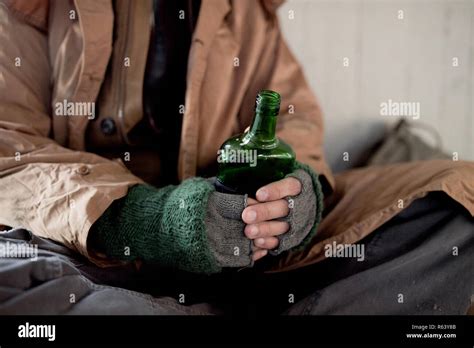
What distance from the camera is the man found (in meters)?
0.75

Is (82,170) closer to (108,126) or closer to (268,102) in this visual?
(108,126)

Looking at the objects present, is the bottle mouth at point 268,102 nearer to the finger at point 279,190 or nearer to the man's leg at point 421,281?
the finger at point 279,190

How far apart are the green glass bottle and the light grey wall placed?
633 millimetres

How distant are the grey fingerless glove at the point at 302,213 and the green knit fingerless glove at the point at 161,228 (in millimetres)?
108

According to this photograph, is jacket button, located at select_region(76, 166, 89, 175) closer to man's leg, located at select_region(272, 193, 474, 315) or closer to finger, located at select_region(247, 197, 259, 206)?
finger, located at select_region(247, 197, 259, 206)

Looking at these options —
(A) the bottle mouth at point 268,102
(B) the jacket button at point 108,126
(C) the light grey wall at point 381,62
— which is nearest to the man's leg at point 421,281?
(A) the bottle mouth at point 268,102

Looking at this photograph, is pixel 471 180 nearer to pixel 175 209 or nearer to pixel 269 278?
pixel 269 278

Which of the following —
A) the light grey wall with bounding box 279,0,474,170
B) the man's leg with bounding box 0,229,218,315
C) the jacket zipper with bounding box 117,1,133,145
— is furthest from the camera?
the light grey wall with bounding box 279,0,474,170

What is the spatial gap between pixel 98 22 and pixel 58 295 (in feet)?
1.50

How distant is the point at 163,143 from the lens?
101cm

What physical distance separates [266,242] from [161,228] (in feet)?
0.48

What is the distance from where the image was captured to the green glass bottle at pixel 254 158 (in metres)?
0.75

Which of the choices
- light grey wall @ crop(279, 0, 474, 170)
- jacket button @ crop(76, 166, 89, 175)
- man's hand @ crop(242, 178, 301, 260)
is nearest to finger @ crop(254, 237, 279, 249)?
man's hand @ crop(242, 178, 301, 260)

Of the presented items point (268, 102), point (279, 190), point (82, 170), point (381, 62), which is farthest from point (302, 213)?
point (381, 62)
